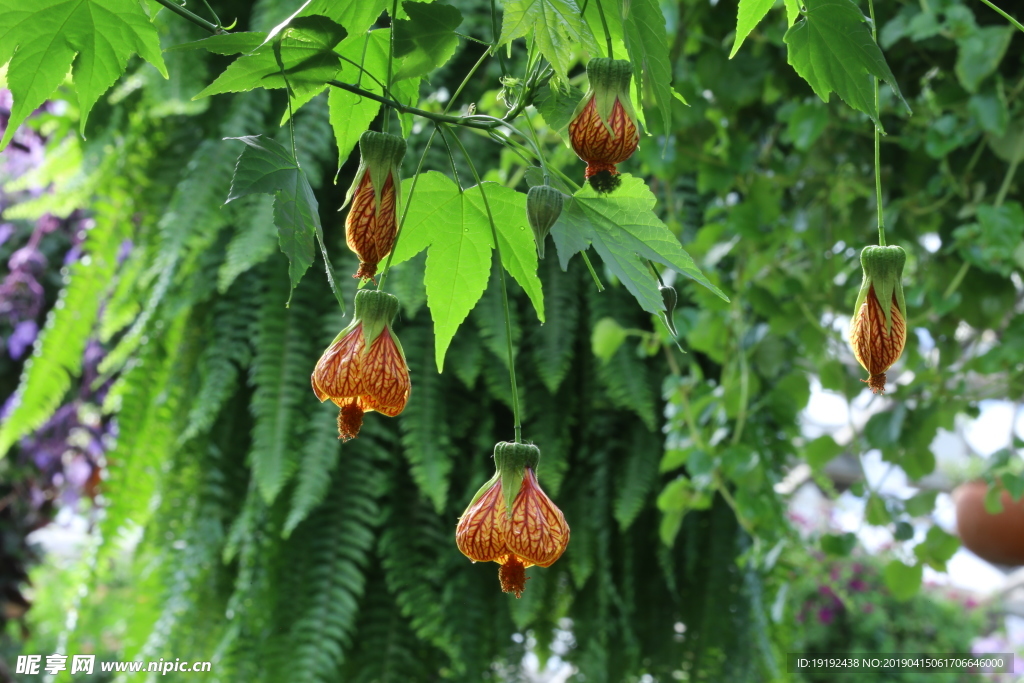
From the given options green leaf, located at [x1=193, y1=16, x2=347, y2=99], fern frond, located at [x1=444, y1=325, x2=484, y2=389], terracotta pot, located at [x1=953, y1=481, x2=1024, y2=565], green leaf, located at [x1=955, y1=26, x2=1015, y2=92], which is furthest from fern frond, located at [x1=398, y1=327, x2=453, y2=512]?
terracotta pot, located at [x1=953, y1=481, x2=1024, y2=565]

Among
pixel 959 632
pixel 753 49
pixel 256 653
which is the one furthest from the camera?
pixel 959 632

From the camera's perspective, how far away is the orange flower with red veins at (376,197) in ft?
1.03

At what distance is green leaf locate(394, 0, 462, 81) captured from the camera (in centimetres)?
32

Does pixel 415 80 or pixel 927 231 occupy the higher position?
pixel 927 231

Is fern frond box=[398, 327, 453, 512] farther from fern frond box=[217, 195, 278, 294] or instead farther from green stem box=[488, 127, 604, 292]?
green stem box=[488, 127, 604, 292]

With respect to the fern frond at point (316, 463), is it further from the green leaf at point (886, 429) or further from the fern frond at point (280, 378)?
the green leaf at point (886, 429)

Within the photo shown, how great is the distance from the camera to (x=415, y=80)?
377mm

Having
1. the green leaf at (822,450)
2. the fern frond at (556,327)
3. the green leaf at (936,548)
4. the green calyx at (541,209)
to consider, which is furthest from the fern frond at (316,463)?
the green calyx at (541,209)

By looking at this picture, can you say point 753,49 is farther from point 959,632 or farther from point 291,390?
point 959,632

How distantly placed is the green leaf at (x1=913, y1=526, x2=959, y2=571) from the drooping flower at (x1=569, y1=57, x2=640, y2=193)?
696mm

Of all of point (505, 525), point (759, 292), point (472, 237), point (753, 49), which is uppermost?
point (753, 49)

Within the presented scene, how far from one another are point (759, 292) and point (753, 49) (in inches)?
9.1

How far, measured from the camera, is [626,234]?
32cm

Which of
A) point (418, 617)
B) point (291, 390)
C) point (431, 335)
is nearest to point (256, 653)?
point (418, 617)
